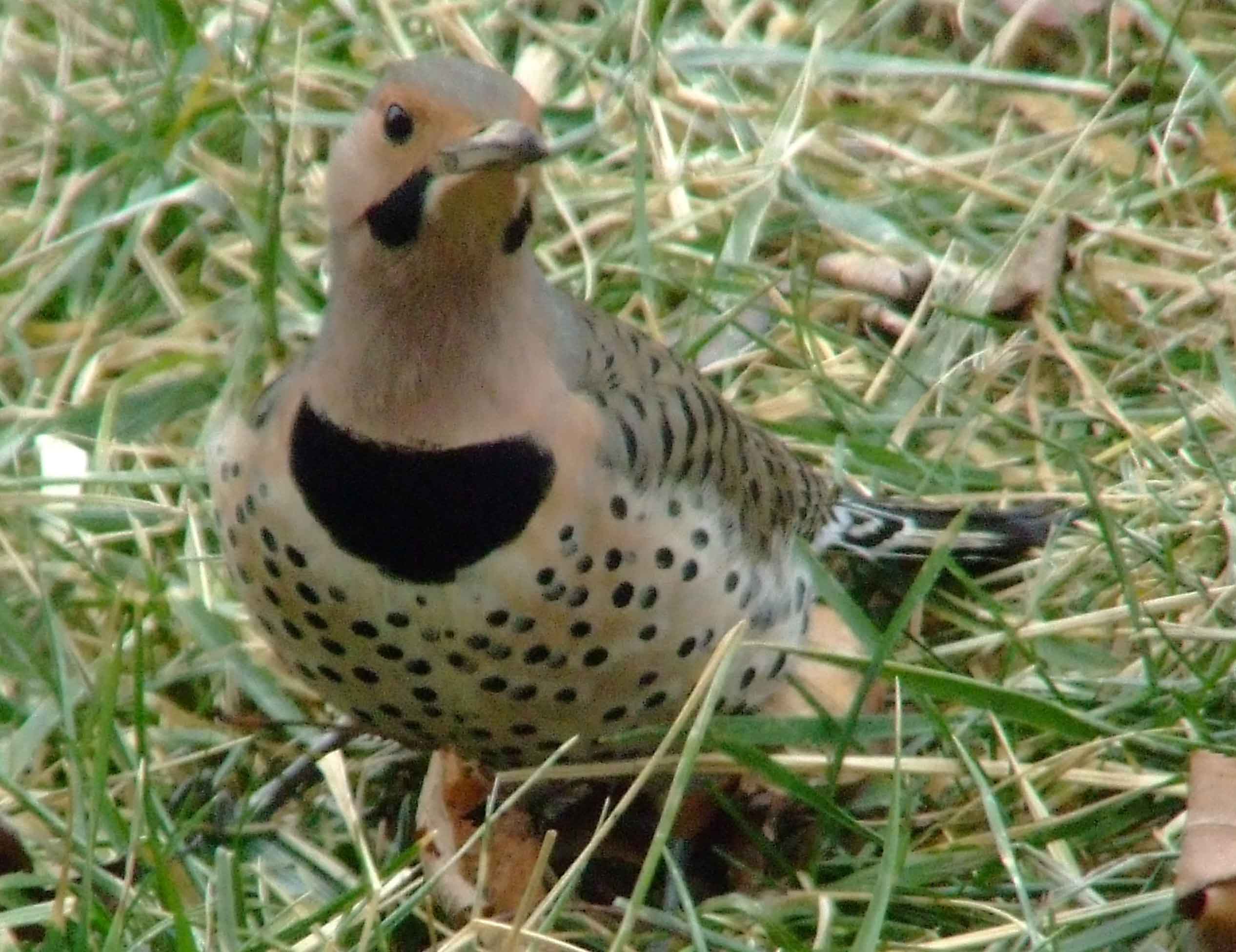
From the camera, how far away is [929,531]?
3184mm

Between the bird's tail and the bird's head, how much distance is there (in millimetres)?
1072

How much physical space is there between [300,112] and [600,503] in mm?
1839

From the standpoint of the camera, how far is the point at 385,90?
2.26m

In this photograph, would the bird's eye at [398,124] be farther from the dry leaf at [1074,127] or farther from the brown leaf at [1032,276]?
the dry leaf at [1074,127]

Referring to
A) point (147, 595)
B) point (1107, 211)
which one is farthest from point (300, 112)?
point (1107, 211)

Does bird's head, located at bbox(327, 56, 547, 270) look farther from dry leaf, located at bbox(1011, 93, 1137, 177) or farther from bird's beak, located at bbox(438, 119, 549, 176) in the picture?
dry leaf, located at bbox(1011, 93, 1137, 177)

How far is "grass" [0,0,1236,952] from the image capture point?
2549 mm

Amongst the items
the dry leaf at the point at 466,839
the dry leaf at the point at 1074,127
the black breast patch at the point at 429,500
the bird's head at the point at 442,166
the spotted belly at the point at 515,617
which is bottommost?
the dry leaf at the point at 466,839

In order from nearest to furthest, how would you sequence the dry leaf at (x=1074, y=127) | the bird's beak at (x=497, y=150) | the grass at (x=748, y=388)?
1. the bird's beak at (x=497, y=150)
2. the grass at (x=748, y=388)
3. the dry leaf at (x=1074, y=127)

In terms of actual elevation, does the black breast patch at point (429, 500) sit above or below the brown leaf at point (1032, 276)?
above

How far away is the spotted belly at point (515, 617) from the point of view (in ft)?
7.65

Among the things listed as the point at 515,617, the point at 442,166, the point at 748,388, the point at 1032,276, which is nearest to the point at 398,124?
the point at 442,166

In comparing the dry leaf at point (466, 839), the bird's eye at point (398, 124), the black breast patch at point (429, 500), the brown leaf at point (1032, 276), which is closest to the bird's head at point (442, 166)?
the bird's eye at point (398, 124)

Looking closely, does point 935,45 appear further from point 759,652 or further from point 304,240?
point 759,652
